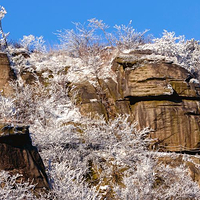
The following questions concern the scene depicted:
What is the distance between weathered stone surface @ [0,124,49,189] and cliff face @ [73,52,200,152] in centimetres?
518

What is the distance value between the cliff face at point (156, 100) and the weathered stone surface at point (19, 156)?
5.18 m

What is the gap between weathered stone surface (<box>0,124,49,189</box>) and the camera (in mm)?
4273

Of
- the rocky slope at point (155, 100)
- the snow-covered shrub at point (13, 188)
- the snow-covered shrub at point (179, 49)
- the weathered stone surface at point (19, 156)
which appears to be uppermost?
the snow-covered shrub at point (179, 49)

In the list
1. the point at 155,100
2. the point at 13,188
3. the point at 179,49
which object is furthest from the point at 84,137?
the point at 179,49

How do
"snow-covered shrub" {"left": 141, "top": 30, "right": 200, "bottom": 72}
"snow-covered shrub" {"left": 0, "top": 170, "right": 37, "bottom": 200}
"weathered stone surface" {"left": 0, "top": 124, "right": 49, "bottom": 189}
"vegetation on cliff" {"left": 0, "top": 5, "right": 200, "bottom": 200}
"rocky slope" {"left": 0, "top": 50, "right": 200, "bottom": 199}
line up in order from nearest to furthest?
"snow-covered shrub" {"left": 0, "top": 170, "right": 37, "bottom": 200}, "weathered stone surface" {"left": 0, "top": 124, "right": 49, "bottom": 189}, "vegetation on cliff" {"left": 0, "top": 5, "right": 200, "bottom": 200}, "rocky slope" {"left": 0, "top": 50, "right": 200, "bottom": 199}, "snow-covered shrub" {"left": 141, "top": 30, "right": 200, "bottom": 72}

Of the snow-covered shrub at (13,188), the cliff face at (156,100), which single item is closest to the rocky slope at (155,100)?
the cliff face at (156,100)

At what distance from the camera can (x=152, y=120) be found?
9.50 meters

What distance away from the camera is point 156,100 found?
9758mm

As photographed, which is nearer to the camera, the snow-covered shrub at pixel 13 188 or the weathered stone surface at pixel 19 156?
the snow-covered shrub at pixel 13 188

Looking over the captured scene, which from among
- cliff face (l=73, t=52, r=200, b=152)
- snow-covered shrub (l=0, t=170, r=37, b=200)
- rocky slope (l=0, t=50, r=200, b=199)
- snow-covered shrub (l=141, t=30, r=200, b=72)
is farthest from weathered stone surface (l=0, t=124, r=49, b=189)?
snow-covered shrub (l=141, t=30, r=200, b=72)

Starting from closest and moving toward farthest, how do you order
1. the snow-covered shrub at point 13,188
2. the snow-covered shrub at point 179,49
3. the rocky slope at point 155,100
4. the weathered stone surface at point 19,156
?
the snow-covered shrub at point 13,188
the weathered stone surface at point 19,156
the rocky slope at point 155,100
the snow-covered shrub at point 179,49

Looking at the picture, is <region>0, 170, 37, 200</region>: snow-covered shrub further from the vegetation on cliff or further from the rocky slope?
the rocky slope

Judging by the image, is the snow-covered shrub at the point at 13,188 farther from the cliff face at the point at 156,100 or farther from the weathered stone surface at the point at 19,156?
the cliff face at the point at 156,100

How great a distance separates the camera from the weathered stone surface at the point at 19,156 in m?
4.27
